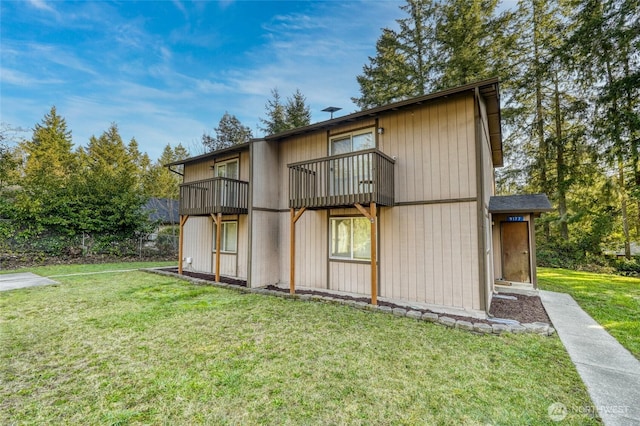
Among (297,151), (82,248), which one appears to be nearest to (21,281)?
(82,248)

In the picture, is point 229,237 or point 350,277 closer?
point 350,277

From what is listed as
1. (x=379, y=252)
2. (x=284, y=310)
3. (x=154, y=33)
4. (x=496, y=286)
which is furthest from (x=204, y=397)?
(x=154, y=33)

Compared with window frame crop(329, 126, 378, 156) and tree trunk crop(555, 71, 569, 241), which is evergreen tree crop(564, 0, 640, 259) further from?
window frame crop(329, 126, 378, 156)

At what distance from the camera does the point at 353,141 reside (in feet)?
23.4

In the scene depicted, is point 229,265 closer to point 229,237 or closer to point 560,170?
point 229,237

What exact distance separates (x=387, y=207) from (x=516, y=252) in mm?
5297

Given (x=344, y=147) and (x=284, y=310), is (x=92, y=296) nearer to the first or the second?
(x=284, y=310)

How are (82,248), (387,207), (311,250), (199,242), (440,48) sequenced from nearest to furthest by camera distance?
(387,207) < (311,250) < (199,242) < (82,248) < (440,48)

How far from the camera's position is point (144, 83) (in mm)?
14016

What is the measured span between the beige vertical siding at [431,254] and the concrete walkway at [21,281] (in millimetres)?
9516

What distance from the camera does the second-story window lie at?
22.5 ft

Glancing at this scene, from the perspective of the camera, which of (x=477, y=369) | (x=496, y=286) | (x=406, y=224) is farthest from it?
(x=496, y=286)

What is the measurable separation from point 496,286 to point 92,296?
1083 cm

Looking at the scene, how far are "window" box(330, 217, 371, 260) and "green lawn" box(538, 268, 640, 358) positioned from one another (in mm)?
4495
